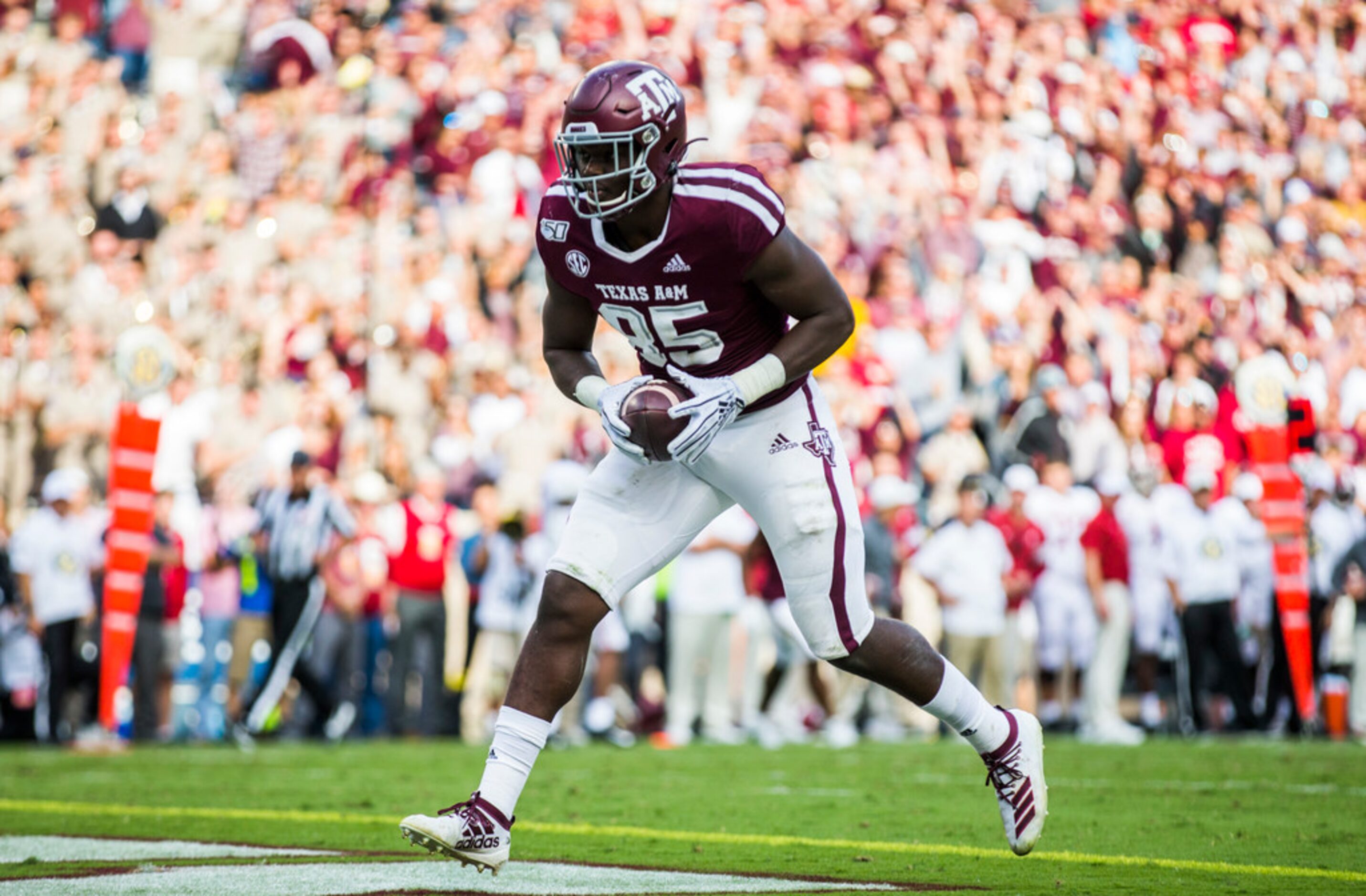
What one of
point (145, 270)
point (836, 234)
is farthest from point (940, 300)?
point (145, 270)

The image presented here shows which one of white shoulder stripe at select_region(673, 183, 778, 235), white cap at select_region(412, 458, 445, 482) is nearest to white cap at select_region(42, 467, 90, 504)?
white cap at select_region(412, 458, 445, 482)

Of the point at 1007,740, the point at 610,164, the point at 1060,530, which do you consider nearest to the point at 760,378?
the point at 610,164

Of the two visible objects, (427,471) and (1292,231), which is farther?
(1292,231)

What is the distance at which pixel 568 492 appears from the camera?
13766 mm

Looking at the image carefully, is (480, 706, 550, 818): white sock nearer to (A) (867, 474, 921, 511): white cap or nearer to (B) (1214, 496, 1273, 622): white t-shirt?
(A) (867, 474, 921, 511): white cap

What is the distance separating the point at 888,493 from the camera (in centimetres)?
1468

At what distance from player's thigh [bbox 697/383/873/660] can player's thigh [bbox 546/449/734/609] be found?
0.10 meters

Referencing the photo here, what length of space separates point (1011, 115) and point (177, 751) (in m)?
10.8

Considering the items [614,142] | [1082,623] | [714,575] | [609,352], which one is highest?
[614,142]

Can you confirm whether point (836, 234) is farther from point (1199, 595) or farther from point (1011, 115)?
point (1199, 595)

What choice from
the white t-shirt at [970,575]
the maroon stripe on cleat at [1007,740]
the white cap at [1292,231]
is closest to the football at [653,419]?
the maroon stripe on cleat at [1007,740]

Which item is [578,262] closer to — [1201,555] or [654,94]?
[654,94]

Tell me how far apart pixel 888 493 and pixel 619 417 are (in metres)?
9.47

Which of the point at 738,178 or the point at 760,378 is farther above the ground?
the point at 738,178
